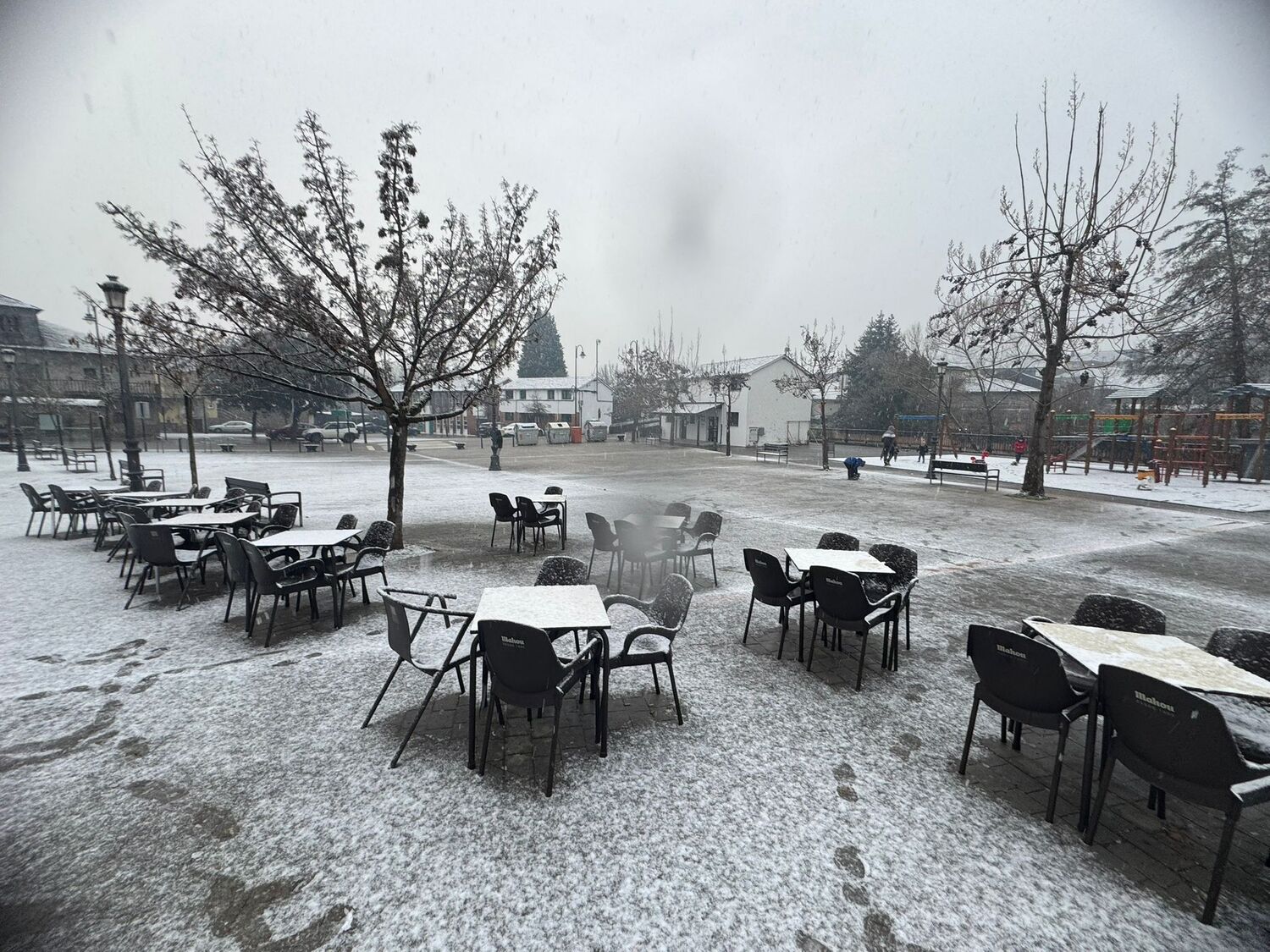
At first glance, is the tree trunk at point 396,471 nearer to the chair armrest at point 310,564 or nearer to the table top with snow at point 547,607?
the chair armrest at point 310,564

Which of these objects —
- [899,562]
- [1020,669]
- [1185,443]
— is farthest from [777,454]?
[1020,669]

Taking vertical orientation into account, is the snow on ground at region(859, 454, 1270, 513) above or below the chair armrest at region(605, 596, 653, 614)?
below

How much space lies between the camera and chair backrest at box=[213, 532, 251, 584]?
515cm

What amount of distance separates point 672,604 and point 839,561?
1897 mm

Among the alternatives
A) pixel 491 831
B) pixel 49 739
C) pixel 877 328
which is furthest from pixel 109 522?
pixel 877 328

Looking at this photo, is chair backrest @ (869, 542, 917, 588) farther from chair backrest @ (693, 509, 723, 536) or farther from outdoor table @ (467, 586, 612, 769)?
outdoor table @ (467, 586, 612, 769)

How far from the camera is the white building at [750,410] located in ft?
123

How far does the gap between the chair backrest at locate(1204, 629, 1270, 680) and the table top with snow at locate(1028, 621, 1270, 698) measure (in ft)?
0.33

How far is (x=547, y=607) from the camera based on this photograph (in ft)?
11.9

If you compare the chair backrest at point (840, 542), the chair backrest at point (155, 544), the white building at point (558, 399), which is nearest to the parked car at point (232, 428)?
the white building at point (558, 399)

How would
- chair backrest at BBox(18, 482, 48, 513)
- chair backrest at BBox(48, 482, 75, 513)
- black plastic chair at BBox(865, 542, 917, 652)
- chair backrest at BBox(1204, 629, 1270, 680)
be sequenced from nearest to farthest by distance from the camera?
chair backrest at BBox(1204, 629, 1270, 680) → black plastic chair at BBox(865, 542, 917, 652) → chair backrest at BBox(48, 482, 75, 513) → chair backrest at BBox(18, 482, 48, 513)

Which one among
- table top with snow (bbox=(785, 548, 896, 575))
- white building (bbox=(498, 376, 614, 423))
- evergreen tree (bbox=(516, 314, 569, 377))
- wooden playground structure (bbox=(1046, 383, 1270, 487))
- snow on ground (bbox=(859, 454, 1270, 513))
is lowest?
snow on ground (bbox=(859, 454, 1270, 513))

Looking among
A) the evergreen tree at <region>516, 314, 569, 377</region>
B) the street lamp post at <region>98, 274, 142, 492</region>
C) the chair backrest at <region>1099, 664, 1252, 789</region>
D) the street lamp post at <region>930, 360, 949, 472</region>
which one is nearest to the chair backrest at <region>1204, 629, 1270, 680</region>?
the chair backrest at <region>1099, 664, 1252, 789</region>

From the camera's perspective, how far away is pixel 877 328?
43094mm
